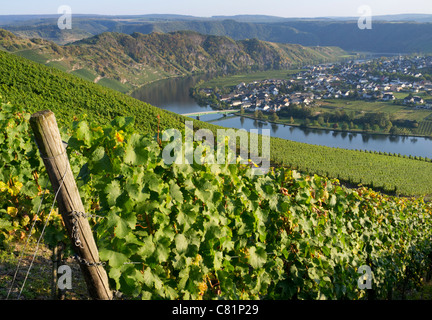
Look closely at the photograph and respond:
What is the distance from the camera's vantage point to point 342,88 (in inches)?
4173

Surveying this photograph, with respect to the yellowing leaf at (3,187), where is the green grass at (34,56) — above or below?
above

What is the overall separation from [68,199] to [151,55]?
166685mm

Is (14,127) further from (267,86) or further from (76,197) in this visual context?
(267,86)

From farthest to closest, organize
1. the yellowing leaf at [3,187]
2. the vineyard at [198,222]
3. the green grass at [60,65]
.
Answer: the green grass at [60,65] < the yellowing leaf at [3,187] < the vineyard at [198,222]

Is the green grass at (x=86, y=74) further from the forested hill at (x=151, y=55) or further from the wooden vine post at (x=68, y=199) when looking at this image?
the wooden vine post at (x=68, y=199)

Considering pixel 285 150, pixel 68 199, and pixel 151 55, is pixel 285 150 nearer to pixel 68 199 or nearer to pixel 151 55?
pixel 68 199

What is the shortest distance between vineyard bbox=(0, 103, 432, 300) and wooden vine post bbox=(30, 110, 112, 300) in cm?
9

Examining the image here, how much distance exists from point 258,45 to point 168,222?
194901 mm

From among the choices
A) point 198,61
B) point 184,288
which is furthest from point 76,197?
point 198,61

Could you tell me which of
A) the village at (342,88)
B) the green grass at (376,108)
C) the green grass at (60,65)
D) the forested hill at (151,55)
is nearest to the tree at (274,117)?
the village at (342,88)

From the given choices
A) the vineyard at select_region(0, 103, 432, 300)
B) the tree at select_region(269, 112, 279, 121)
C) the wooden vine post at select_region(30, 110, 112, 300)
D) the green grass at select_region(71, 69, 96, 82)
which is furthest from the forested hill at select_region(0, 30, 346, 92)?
the wooden vine post at select_region(30, 110, 112, 300)

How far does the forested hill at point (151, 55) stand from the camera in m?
108

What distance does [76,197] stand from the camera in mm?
2092

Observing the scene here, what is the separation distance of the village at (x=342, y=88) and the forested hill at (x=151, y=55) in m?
40.3
